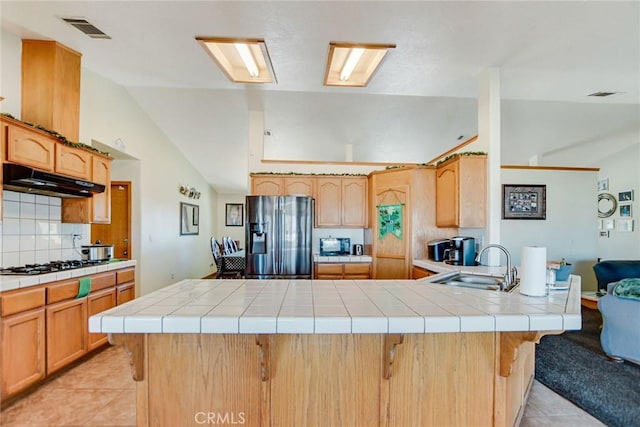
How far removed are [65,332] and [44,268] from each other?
566 mm

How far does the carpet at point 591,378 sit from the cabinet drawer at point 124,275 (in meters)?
4.11

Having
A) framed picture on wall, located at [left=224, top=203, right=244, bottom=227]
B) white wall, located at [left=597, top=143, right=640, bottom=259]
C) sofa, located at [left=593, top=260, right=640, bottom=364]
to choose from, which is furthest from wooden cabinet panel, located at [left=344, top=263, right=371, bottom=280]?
white wall, located at [left=597, top=143, right=640, bottom=259]

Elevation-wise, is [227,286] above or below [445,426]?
above

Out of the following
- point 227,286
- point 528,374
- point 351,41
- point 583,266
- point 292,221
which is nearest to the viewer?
point 227,286

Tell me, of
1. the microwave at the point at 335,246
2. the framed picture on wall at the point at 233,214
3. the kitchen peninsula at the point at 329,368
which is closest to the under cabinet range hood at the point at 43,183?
the kitchen peninsula at the point at 329,368

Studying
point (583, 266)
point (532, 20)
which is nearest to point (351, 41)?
point (532, 20)

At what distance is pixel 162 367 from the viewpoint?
1.47m

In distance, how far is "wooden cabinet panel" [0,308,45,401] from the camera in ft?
6.85

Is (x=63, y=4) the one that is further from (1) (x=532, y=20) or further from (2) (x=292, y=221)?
Result: (1) (x=532, y=20)

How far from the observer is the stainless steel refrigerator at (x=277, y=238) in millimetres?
3828

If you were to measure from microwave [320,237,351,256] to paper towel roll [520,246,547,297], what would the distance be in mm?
3068

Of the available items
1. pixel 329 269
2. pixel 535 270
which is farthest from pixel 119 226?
pixel 535 270

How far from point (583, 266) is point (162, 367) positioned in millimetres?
6643

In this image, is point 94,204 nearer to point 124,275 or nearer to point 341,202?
point 124,275
